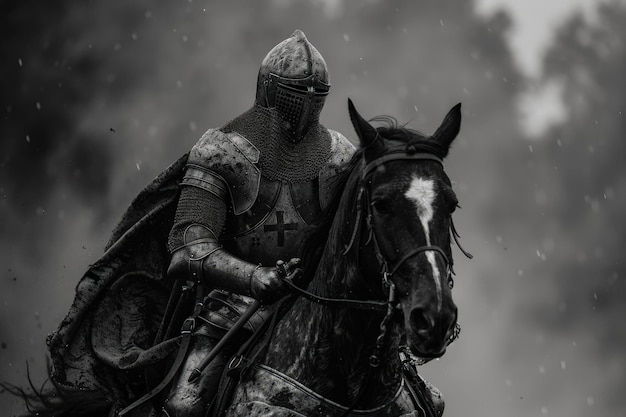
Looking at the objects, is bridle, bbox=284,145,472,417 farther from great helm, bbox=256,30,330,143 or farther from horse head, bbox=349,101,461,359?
great helm, bbox=256,30,330,143

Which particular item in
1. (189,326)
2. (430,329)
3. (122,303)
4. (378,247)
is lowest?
(430,329)

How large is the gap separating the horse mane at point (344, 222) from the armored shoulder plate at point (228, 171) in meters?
0.88

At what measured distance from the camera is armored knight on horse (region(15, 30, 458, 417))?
17.6 feet

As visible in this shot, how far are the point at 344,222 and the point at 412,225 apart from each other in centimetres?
62

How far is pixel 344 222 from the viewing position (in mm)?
4523

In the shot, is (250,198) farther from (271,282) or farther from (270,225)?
(271,282)

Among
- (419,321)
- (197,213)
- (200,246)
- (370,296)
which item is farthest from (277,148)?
(419,321)

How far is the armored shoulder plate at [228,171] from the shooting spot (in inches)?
224

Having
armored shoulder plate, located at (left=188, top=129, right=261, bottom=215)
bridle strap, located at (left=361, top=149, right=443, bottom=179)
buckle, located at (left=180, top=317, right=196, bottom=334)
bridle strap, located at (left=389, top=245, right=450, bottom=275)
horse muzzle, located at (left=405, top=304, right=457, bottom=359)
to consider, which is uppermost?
armored shoulder plate, located at (left=188, top=129, right=261, bottom=215)

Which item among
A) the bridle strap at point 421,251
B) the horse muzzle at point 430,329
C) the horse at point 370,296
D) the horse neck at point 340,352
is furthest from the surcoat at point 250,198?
the horse muzzle at point 430,329

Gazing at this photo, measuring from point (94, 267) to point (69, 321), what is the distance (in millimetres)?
377

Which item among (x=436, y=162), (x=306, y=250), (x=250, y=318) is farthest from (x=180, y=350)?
(x=436, y=162)

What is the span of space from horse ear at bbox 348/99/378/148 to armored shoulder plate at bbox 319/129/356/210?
1.35 meters

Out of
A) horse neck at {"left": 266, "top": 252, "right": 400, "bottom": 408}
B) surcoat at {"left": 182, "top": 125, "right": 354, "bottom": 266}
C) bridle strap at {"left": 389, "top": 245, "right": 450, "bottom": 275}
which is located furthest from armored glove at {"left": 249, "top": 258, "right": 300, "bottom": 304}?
bridle strap at {"left": 389, "top": 245, "right": 450, "bottom": 275}
